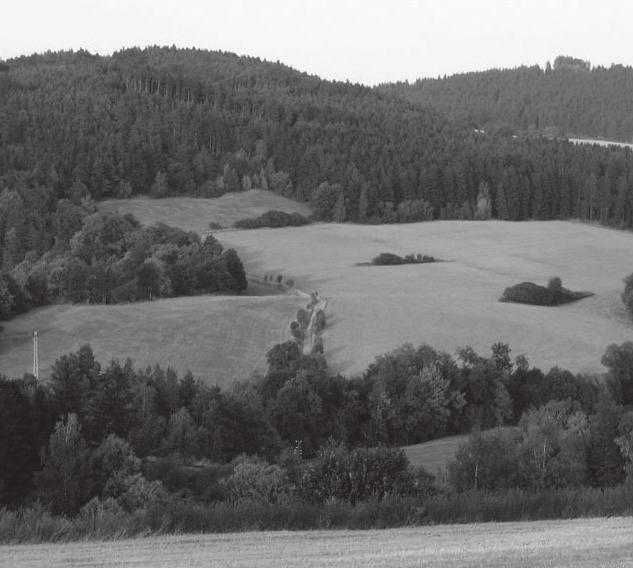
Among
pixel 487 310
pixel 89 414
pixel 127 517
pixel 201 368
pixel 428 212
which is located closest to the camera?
pixel 127 517

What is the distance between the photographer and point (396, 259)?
106 metres

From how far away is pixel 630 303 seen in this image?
81.1 metres

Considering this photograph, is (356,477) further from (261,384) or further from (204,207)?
(204,207)

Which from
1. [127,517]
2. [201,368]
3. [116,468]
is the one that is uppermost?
[127,517]

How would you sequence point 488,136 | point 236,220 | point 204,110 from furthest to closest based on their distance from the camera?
point 488,136
point 204,110
point 236,220

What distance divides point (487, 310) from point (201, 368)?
25.0 m

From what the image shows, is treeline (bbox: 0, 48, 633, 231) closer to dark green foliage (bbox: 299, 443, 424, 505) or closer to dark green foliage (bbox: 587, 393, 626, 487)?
dark green foliage (bbox: 587, 393, 626, 487)

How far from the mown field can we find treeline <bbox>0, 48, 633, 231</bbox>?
8090mm

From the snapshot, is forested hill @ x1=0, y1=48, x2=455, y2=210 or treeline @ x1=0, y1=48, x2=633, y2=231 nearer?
treeline @ x1=0, y1=48, x2=633, y2=231

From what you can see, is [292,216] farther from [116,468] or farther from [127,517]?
[127,517]

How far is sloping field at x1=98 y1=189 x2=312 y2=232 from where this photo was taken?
12862 cm

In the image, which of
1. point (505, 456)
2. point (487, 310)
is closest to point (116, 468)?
point (505, 456)

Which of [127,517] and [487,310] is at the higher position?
[127,517]

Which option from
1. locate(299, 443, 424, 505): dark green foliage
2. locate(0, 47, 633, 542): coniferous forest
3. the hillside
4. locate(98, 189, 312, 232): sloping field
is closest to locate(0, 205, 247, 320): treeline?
locate(0, 47, 633, 542): coniferous forest
